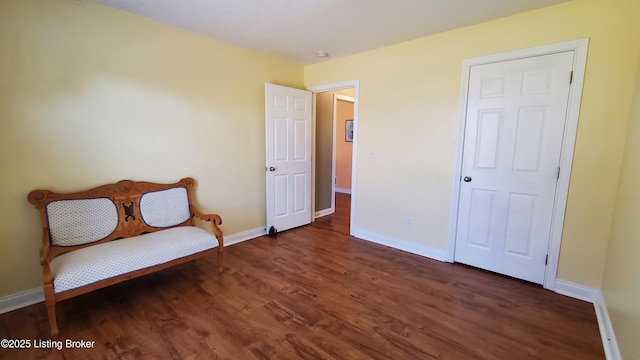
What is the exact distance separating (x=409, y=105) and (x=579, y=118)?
4.68 ft

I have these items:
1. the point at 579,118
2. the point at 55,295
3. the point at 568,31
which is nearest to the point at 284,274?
the point at 55,295

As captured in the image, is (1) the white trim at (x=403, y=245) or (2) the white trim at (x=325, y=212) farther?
(2) the white trim at (x=325, y=212)

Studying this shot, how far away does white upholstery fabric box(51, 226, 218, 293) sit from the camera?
1.83 meters

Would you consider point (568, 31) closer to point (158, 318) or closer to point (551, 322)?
point (551, 322)

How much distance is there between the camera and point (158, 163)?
274 centimetres

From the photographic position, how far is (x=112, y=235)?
2369mm

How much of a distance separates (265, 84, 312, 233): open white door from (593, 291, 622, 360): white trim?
124 inches

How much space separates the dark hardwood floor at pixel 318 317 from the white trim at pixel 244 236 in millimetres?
530

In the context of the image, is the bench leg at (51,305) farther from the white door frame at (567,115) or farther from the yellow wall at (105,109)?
the white door frame at (567,115)

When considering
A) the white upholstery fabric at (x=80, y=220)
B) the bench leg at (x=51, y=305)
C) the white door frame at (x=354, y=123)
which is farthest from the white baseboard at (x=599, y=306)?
the white upholstery fabric at (x=80, y=220)

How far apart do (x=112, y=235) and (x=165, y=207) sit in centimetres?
47

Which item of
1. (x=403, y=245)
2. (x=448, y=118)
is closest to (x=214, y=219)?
(x=403, y=245)

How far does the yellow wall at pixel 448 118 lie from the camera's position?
2.05m

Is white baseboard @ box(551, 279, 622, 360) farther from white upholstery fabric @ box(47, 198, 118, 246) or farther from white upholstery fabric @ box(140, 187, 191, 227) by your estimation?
white upholstery fabric @ box(47, 198, 118, 246)
